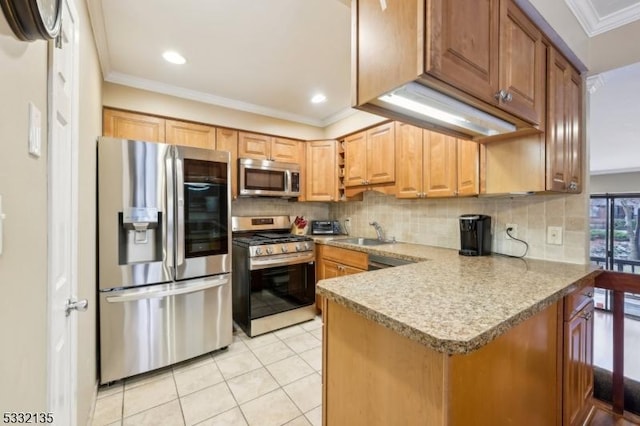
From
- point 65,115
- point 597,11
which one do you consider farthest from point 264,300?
point 597,11

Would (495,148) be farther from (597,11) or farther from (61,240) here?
(61,240)

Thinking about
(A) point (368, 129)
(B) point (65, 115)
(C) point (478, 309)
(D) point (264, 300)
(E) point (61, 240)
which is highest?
(A) point (368, 129)

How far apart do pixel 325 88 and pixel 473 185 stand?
5.63 feet

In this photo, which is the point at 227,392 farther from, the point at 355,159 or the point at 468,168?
the point at 355,159

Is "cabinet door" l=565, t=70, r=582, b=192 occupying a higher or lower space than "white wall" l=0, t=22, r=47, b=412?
higher

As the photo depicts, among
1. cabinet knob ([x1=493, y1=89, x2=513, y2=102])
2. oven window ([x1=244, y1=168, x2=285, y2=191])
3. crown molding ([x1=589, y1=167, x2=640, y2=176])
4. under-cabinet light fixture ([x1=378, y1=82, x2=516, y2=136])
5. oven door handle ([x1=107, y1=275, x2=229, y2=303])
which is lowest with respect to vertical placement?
oven door handle ([x1=107, y1=275, x2=229, y2=303])

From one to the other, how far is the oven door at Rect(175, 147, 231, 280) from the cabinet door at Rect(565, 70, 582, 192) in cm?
255

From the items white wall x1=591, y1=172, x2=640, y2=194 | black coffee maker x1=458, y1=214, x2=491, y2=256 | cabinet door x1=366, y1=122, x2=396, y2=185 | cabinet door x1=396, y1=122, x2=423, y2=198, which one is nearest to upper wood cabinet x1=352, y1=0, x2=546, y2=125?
black coffee maker x1=458, y1=214, x2=491, y2=256

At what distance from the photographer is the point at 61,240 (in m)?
1.06

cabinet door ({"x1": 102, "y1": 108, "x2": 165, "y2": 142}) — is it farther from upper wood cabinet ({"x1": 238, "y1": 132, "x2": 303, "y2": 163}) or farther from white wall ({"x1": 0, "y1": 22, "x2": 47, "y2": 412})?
white wall ({"x1": 0, "y1": 22, "x2": 47, "y2": 412})

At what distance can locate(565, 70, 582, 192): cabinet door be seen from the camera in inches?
68.1

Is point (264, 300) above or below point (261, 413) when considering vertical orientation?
above

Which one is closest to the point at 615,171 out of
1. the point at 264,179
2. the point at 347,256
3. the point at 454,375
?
the point at 347,256

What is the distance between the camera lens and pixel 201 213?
233 centimetres
